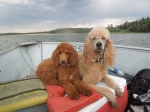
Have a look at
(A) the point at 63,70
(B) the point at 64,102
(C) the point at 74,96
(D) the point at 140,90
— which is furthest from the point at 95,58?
(D) the point at 140,90

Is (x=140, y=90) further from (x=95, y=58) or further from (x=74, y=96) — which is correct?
(x=74, y=96)

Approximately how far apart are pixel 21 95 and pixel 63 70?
0.55 meters

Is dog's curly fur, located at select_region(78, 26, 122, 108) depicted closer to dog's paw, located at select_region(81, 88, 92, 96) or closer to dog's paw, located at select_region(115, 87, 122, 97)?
dog's paw, located at select_region(115, 87, 122, 97)

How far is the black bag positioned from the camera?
1.79 metres

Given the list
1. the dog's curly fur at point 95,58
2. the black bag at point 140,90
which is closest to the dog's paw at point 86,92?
the dog's curly fur at point 95,58

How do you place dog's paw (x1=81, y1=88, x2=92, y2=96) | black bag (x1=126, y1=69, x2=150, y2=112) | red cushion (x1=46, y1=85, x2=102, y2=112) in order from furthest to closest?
black bag (x1=126, y1=69, x2=150, y2=112), dog's paw (x1=81, y1=88, x2=92, y2=96), red cushion (x1=46, y1=85, x2=102, y2=112)

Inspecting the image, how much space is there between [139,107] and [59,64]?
3.99 feet

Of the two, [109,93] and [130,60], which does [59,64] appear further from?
[130,60]

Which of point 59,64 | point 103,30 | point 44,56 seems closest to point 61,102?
point 59,64

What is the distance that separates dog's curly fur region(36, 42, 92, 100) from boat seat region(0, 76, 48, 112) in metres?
0.16

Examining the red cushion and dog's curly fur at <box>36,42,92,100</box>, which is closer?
the red cushion

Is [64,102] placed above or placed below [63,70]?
below

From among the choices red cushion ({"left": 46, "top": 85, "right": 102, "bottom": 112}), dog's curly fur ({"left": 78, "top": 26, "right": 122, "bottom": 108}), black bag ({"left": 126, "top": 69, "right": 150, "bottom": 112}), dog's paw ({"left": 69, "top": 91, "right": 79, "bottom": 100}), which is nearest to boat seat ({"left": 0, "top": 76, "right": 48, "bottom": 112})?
red cushion ({"left": 46, "top": 85, "right": 102, "bottom": 112})

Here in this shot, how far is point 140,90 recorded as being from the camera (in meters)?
2.03
